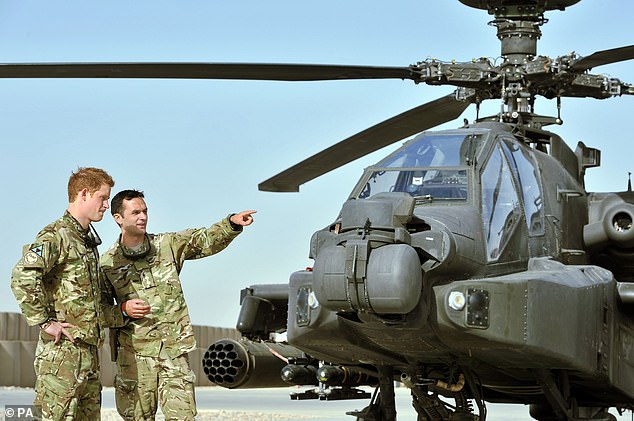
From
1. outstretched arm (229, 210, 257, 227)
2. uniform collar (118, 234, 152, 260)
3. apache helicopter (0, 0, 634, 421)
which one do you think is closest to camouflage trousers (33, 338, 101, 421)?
uniform collar (118, 234, 152, 260)

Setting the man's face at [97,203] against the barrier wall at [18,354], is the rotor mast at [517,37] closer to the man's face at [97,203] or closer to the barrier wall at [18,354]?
the man's face at [97,203]

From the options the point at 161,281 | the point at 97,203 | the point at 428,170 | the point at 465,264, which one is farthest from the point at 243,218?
the point at 465,264

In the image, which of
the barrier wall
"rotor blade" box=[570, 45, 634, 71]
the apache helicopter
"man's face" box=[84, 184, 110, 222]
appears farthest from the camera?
the barrier wall

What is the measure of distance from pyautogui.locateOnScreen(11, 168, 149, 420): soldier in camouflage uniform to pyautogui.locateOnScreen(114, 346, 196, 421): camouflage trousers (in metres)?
0.26

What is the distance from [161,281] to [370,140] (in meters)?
3.34

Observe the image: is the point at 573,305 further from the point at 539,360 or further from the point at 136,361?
the point at 136,361

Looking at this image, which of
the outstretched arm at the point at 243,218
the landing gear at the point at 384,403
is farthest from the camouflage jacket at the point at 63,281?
the landing gear at the point at 384,403

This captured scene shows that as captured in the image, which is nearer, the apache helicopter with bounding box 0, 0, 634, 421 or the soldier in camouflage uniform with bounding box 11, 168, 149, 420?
the soldier in camouflage uniform with bounding box 11, 168, 149, 420

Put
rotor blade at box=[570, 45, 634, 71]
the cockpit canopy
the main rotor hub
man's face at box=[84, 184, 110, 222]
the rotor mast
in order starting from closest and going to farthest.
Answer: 1. man's face at box=[84, 184, 110, 222]
2. the cockpit canopy
3. rotor blade at box=[570, 45, 634, 71]
4. the rotor mast
5. the main rotor hub

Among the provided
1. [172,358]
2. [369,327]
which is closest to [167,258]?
[172,358]

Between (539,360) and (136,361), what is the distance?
257 centimetres

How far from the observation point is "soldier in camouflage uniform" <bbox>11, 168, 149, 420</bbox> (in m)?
7.30

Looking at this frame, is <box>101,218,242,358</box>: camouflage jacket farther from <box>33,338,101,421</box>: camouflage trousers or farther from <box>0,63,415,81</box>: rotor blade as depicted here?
<box>0,63,415,81</box>: rotor blade

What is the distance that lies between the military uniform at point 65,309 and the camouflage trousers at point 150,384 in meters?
0.27
